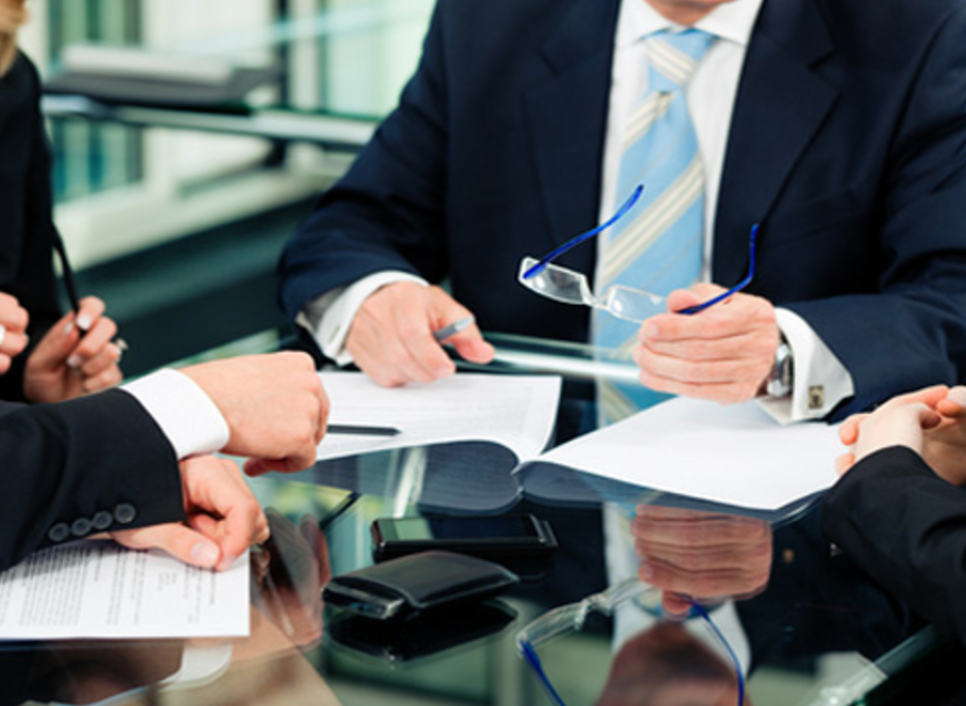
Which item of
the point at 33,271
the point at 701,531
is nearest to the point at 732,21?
the point at 701,531

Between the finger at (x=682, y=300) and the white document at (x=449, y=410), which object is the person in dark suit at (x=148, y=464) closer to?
the white document at (x=449, y=410)

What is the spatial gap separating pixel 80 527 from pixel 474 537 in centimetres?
37

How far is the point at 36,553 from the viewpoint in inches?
51.7

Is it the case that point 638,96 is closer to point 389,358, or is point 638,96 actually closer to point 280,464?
point 389,358

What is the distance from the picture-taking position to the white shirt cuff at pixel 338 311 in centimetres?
199

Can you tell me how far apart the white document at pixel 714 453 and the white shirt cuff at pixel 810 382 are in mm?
16

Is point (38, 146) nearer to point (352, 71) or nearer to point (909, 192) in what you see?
point (909, 192)

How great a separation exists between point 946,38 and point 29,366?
1.42 metres

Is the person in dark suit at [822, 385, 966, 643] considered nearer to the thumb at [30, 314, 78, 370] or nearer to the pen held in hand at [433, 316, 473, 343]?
the pen held in hand at [433, 316, 473, 343]

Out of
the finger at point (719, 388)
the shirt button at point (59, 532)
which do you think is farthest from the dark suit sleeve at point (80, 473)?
the finger at point (719, 388)

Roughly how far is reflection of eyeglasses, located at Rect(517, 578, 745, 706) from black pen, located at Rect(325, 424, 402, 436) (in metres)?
0.48

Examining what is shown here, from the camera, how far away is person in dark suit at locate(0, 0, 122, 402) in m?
2.03

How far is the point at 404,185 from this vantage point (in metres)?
2.34

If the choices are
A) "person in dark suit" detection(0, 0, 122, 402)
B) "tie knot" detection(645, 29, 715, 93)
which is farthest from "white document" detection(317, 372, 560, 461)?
"tie knot" detection(645, 29, 715, 93)
